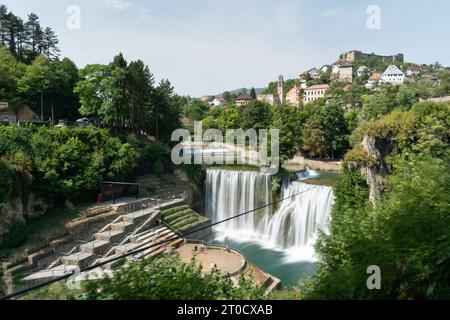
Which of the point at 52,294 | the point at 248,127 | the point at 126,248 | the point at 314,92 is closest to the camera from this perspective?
the point at 52,294

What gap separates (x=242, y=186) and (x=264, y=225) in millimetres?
3129

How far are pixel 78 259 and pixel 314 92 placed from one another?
262 ft

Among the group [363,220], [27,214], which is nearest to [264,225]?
[27,214]

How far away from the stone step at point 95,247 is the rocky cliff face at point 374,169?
11.9 m

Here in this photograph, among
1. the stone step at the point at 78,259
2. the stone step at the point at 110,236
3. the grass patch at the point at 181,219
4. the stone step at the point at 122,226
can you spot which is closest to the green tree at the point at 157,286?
the stone step at the point at 78,259

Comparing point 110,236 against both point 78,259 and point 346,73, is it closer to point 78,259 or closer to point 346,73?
point 78,259

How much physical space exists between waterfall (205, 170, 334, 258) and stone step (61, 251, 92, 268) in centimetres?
934

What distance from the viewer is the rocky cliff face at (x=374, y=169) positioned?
50.9 ft

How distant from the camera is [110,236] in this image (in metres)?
15.8

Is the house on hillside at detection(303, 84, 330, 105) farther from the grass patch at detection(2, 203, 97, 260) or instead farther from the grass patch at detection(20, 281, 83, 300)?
the grass patch at detection(20, 281, 83, 300)

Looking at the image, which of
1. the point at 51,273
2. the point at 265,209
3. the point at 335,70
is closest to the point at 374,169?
the point at 265,209

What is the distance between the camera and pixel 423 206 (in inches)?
224

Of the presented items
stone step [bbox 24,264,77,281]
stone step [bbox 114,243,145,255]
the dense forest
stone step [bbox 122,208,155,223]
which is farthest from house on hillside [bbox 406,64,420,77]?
stone step [bbox 24,264,77,281]
